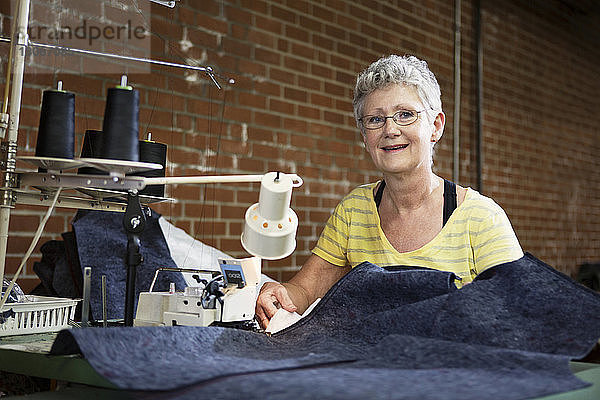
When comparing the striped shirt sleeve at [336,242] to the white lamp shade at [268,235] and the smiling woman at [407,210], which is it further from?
the white lamp shade at [268,235]

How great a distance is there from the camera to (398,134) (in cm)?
185

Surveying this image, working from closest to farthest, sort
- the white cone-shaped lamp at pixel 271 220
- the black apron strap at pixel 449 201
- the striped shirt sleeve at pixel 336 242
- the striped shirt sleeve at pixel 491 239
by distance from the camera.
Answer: the white cone-shaped lamp at pixel 271 220, the striped shirt sleeve at pixel 491 239, the black apron strap at pixel 449 201, the striped shirt sleeve at pixel 336 242

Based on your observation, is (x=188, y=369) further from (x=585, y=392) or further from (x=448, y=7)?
(x=448, y=7)

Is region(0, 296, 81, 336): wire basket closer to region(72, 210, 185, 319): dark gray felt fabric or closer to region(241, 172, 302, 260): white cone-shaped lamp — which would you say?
region(72, 210, 185, 319): dark gray felt fabric

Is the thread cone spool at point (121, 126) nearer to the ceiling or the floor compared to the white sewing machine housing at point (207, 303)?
nearer to the ceiling

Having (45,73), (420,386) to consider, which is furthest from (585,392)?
(45,73)

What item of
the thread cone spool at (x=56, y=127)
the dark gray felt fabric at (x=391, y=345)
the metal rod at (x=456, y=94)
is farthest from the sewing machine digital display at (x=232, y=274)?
the metal rod at (x=456, y=94)

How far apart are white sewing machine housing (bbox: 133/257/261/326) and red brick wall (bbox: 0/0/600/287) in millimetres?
850

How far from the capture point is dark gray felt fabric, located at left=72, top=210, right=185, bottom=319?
1.76m

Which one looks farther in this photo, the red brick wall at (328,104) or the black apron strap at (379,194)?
the red brick wall at (328,104)

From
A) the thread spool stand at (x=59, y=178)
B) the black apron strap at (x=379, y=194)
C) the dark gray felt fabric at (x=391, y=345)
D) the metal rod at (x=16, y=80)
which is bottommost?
the dark gray felt fabric at (x=391, y=345)

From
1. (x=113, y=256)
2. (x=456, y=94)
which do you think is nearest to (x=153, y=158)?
(x=113, y=256)

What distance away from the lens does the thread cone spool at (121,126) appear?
1316 mm

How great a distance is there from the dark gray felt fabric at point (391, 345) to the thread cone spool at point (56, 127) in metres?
0.44
